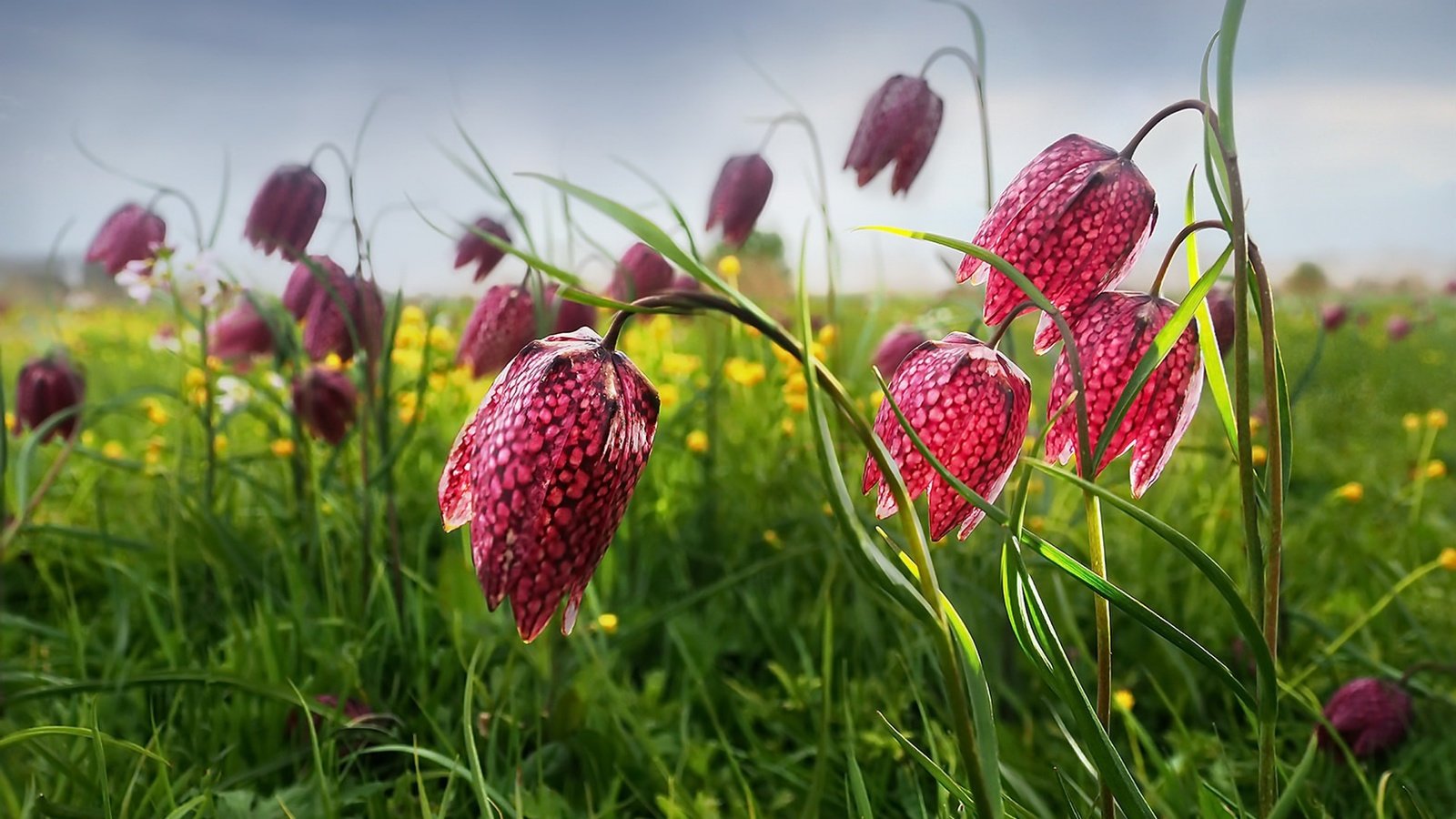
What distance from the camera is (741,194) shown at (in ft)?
5.29

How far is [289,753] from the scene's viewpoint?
1.12 metres

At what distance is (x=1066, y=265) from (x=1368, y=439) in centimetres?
286

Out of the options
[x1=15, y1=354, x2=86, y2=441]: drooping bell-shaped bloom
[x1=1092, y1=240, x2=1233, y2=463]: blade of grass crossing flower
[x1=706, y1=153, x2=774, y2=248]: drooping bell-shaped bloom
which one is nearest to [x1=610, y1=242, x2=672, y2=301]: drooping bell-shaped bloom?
[x1=706, y1=153, x2=774, y2=248]: drooping bell-shaped bloom

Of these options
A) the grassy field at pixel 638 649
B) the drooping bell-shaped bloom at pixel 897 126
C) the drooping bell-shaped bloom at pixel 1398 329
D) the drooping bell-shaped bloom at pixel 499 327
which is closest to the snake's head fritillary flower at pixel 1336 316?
the drooping bell-shaped bloom at pixel 1398 329

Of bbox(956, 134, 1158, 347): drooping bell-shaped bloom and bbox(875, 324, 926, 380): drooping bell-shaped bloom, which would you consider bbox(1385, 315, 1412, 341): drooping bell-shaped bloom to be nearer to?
bbox(875, 324, 926, 380): drooping bell-shaped bloom

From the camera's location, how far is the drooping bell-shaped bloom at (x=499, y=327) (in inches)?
51.3

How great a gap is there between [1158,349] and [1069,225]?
12 centimetres

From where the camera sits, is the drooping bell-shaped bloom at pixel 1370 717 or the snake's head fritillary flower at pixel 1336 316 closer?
the drooping bell-shaped bloom at pixel 1370 717

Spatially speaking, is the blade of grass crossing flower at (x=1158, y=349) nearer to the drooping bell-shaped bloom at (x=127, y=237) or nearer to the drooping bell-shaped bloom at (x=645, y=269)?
the drooping bell-shaped bloom at (x=645, y=269)

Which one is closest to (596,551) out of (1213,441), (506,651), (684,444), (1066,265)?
(1066,265)

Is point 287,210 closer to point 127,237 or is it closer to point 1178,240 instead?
point 127,237

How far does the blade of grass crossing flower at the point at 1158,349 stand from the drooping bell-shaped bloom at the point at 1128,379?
7 cm

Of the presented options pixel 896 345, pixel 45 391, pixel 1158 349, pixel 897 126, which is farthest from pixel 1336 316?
pixel 45 391

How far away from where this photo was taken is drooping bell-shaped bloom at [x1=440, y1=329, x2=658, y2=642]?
2.02ft
